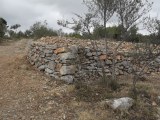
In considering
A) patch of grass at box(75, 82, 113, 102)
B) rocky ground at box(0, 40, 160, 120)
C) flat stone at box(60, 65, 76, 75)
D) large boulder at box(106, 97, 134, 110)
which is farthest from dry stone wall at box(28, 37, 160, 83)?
large boulder at box(106, 97, 134, 110)

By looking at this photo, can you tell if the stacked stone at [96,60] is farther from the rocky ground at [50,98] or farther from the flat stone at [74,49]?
the rocky ground at [50,98]

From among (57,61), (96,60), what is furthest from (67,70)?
(96,60)

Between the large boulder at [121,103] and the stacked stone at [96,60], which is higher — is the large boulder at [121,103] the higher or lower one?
the lower one

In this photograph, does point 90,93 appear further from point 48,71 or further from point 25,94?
point 48,71

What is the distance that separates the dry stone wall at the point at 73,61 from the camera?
1074 centimetres

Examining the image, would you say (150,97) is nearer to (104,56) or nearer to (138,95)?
(138,95)

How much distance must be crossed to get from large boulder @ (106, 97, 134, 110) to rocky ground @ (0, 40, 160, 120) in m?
0.16

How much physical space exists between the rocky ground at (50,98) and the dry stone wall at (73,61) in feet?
1.15

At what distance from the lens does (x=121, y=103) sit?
29.3 ft

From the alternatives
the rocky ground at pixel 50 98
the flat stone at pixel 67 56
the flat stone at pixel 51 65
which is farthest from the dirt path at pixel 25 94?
the flat stone at pixel 67 56

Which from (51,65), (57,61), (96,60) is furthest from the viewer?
(96,60)

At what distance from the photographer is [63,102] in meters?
9.34

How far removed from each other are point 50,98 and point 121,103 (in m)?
1.97

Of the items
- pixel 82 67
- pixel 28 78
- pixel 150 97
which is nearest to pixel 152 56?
pixel 150 97
